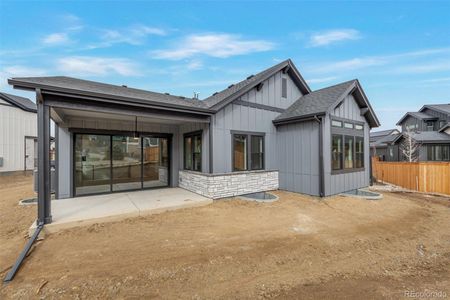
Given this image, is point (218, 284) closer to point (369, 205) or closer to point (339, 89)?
point (369, 205)

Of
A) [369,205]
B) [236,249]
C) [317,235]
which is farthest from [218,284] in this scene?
[369,205]

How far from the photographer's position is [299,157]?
8281 millimetres

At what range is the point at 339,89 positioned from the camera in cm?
855

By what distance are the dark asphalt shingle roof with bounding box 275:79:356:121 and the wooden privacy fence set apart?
19.4 feet

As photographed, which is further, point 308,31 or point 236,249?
point 308,31

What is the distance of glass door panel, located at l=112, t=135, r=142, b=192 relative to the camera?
7.99 m

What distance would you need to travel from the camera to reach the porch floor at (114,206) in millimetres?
4836

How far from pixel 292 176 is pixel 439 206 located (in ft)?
16.3

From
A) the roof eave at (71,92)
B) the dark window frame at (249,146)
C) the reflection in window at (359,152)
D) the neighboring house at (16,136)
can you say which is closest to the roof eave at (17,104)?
the neighboring house at (16,136)

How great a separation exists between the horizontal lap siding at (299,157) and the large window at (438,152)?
18534 mm

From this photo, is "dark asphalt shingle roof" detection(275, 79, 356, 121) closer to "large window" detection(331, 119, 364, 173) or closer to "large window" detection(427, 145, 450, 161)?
"large window" detection(331, 119, 364, 173)

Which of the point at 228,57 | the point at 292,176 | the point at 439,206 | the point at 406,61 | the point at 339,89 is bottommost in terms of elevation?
the point at 439,206

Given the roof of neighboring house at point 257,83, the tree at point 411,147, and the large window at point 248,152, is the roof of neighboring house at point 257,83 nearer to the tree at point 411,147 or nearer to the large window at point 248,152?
the large window at point 248,152

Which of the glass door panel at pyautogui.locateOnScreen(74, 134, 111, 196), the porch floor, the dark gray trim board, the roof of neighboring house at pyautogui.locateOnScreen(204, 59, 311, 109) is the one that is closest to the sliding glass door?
the glass door panel at pyautogui.locateOnScreen(74, 134, 111, 196)
